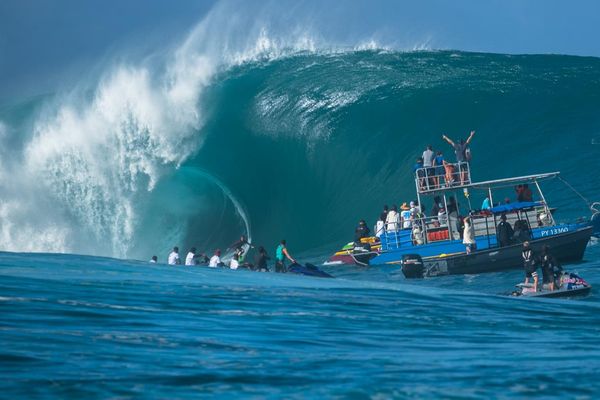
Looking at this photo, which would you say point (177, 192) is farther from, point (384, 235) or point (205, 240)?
point (384, 235)

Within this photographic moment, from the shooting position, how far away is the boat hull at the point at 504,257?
2225 cm

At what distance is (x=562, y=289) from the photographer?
16.5m

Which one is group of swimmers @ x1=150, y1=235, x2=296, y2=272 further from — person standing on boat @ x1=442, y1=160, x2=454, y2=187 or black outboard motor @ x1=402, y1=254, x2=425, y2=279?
person standing on boat @ x1=442, y1=160, x2=454, y2=187

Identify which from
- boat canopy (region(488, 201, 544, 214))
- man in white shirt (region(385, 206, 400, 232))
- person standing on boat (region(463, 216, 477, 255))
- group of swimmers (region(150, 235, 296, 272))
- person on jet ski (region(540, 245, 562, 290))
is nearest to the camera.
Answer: person on jet ski (region(540, 245, 562, 290))

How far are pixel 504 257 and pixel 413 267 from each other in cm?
203

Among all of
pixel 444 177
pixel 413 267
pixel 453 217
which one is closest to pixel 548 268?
pixel 413 267

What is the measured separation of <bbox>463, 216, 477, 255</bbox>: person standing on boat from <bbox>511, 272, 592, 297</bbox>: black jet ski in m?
6.15

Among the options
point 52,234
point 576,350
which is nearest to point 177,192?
point 52,234

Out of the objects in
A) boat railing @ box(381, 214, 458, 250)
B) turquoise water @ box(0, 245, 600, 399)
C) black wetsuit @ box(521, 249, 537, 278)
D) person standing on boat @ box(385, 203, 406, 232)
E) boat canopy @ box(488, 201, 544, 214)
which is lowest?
turquoise water @ box(0, 245, 600, 399)

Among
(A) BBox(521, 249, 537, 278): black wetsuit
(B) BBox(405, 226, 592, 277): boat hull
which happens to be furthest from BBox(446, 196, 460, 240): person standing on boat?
(A) BBox(521, 249, 537, 278): black wetsuit

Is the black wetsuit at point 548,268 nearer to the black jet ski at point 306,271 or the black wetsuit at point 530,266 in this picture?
the black wetsuit at point 530,266

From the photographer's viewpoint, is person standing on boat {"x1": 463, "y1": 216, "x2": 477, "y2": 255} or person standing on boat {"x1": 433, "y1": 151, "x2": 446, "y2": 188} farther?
person standing on boat {"x1": 433, "y1": 151, "x2": 446, "y2": 188}

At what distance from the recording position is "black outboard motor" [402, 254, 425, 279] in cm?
2239

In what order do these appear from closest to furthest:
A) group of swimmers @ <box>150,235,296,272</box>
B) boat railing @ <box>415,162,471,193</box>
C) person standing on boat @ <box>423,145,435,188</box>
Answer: group of swimmers @ <box>150,235,296,272</box> < boat railing @ <box>415,162,471,193</box> < person standing on boat @ <box>423,145,435,188</box>
